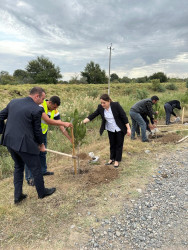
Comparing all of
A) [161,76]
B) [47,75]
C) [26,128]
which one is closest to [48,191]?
[26,128]

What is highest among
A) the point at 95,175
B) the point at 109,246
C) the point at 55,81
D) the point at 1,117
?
the point at 55,81

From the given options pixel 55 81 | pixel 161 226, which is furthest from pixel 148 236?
pixel 55 81

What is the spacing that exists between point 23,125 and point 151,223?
Result: 2.22m

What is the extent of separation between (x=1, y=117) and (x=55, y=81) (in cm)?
3821

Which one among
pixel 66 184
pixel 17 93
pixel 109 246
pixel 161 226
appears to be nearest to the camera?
pixel 109 246

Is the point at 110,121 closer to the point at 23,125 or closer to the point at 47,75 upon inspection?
the point at 23,125

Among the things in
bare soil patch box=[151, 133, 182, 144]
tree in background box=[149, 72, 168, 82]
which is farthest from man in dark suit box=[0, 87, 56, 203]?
tree in background box=[149, 72, 168, 82]

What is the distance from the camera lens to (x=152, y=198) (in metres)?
2.81

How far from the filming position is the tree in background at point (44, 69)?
124ft

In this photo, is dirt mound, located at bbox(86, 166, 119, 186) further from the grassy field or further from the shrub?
the shrub

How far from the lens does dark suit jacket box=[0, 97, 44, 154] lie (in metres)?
2.36

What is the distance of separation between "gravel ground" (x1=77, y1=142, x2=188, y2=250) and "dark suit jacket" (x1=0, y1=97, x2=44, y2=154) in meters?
1.46

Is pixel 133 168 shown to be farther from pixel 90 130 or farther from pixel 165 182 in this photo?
pixel 90 130

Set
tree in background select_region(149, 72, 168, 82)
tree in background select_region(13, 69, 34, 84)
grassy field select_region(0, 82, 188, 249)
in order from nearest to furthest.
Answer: grassy field select_region(0, 82, 188, 249), tree in background select_region(13, 69, 34, 84), tree in background select_region(149, 72, 168, 82)
